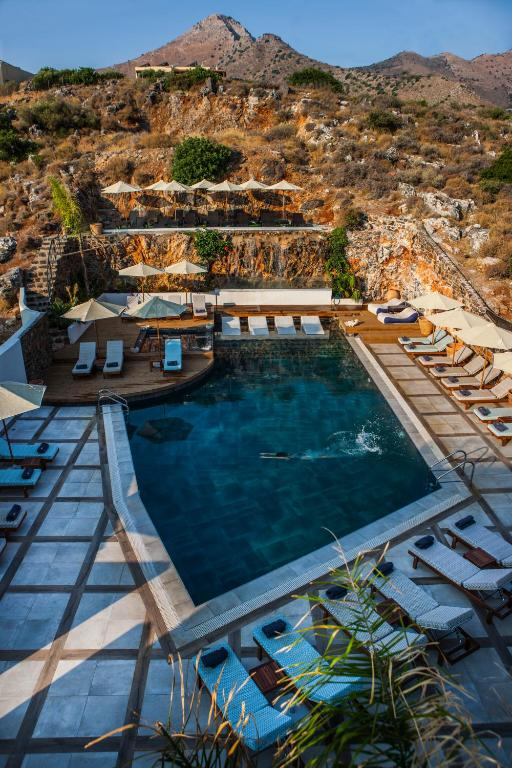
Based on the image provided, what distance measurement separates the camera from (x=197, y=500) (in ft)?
36.4

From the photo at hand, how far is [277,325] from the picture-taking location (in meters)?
20.0

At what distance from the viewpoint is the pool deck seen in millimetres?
6441

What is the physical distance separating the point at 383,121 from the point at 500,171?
34.3 feet

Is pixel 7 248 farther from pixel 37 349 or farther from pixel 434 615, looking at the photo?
pixel 434 615

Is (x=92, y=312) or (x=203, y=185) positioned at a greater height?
(x=203, y=185)

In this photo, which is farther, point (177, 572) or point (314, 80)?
point (314, 80)

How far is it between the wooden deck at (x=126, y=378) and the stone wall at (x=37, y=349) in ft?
1.11

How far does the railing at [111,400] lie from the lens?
14.4 meters

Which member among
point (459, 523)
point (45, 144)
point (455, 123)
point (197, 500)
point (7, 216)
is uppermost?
point (455, 123)

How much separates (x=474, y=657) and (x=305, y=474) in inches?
205

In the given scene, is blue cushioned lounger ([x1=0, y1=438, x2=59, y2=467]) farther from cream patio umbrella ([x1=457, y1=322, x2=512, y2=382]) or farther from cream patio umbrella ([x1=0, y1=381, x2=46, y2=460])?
cream patio umbrella ([x1=457, y1=322, x2=512, y2=382])

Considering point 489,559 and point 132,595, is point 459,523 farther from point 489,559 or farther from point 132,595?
point 132,595

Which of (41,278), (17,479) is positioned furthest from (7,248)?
(17,479)

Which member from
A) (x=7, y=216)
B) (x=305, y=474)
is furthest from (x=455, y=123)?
(x=305, y=474)
